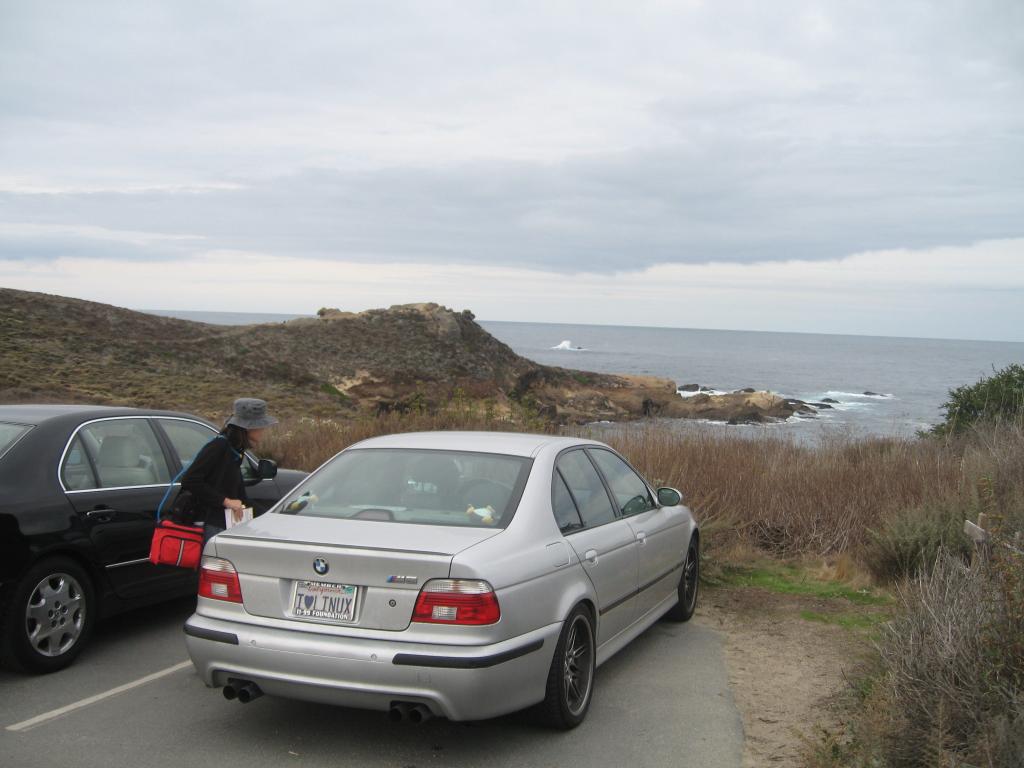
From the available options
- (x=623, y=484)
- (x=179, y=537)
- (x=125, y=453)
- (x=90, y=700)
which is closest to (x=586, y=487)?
(x=623, y=484)

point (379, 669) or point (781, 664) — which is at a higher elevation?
point (379, 669)

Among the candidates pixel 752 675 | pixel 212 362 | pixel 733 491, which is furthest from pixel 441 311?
pixel 752 675

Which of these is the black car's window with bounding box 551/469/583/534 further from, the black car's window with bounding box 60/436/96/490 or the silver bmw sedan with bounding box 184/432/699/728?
the black car's window with bounding box 60/436/96/490

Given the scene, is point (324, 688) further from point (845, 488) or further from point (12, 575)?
A: point (845, 488)

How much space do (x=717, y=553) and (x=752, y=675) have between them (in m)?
3.68

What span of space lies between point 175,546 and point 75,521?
678 millimetres

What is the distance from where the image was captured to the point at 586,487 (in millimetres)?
6160

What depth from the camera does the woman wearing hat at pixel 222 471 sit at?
6285 millimetres

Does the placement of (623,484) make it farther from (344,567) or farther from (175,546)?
(175,546)

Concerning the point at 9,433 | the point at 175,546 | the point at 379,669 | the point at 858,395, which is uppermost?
the point at 9,433

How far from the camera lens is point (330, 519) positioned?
5.24 meters

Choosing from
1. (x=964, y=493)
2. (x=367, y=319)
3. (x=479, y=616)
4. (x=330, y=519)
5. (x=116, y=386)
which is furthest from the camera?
(x=367, y=319)

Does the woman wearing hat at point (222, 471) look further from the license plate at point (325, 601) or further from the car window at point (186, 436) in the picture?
the license plate at point (325, 601)

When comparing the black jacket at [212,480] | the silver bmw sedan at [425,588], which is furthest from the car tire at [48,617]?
the silver bmw sedan at [425,588]
